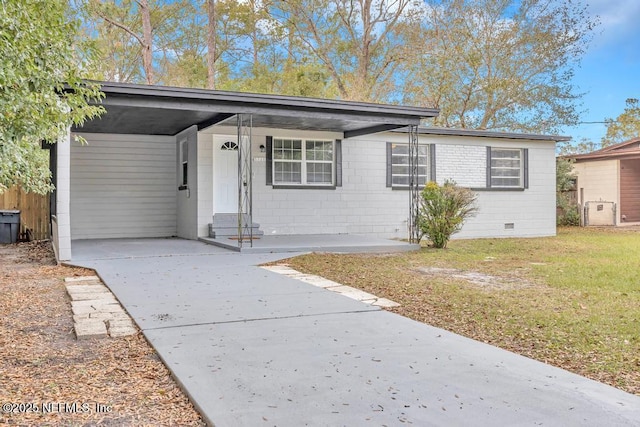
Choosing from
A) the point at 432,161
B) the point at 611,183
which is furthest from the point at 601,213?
the point at 432,161

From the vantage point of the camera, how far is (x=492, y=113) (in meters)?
23.2

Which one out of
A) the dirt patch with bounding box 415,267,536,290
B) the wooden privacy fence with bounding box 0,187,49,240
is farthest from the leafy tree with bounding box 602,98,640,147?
the wooden privacy fence with bounding box 0,187,49,240

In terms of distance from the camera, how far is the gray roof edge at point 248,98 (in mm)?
8312

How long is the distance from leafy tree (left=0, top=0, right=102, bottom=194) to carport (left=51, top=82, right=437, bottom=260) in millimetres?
3819

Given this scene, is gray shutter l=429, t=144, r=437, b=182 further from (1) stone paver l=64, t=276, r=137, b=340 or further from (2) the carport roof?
(1) stone paver l=64, t=276, r=137, b=340

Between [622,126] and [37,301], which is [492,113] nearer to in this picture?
[622,126]

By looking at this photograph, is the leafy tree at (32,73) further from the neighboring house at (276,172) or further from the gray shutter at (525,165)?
the gray shutter at (525,165)

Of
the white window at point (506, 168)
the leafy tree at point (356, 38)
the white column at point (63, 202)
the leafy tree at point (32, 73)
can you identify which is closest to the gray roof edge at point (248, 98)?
the white column at point (63, 202)

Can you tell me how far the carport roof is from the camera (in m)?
8.55

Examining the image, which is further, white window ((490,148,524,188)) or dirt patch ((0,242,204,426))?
white window ((490,148,524,188))

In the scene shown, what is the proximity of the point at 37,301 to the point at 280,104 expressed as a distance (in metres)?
5.22

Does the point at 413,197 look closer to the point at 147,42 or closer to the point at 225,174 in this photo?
the point at 225,174

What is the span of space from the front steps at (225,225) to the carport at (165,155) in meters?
0.17

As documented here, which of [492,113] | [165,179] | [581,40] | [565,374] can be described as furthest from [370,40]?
[565,374]
